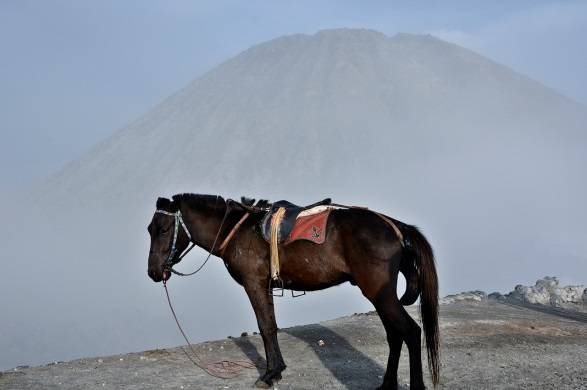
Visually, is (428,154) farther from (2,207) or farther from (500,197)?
(2,207)

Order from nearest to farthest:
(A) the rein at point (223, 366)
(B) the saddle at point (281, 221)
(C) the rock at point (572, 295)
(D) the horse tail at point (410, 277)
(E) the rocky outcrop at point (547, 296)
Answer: (D) the horse tail at point (410, 277) → (B) the saddle at point (281, 221) → (A) the rein at point (223, 366) → (E) the rocky outcrop at point (547, 296) → (C) the rock at point (572, 295)

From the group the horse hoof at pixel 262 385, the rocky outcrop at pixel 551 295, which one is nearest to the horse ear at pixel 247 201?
the horse hoof at pixel 262 385

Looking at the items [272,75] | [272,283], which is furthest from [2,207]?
[272,283]

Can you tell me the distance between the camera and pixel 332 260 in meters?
6.89

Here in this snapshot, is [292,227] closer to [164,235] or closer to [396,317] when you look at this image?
[396,317]

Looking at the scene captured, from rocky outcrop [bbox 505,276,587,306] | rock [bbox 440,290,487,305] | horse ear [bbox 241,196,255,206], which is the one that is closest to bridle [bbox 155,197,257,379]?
horse ear [bbox 241,196,255,206]

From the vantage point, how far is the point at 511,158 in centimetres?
8731

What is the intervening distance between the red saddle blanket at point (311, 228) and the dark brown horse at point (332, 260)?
75 millimetres

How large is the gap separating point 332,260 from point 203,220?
1.78 m

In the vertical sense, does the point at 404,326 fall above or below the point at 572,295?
above

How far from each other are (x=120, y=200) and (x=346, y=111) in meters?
35.1

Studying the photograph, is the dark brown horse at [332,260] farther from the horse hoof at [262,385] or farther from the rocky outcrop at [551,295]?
the rocky outcrop at [551,295]

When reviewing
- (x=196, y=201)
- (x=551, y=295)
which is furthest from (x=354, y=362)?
(x=551, y=295)

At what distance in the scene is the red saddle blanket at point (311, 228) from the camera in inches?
271
